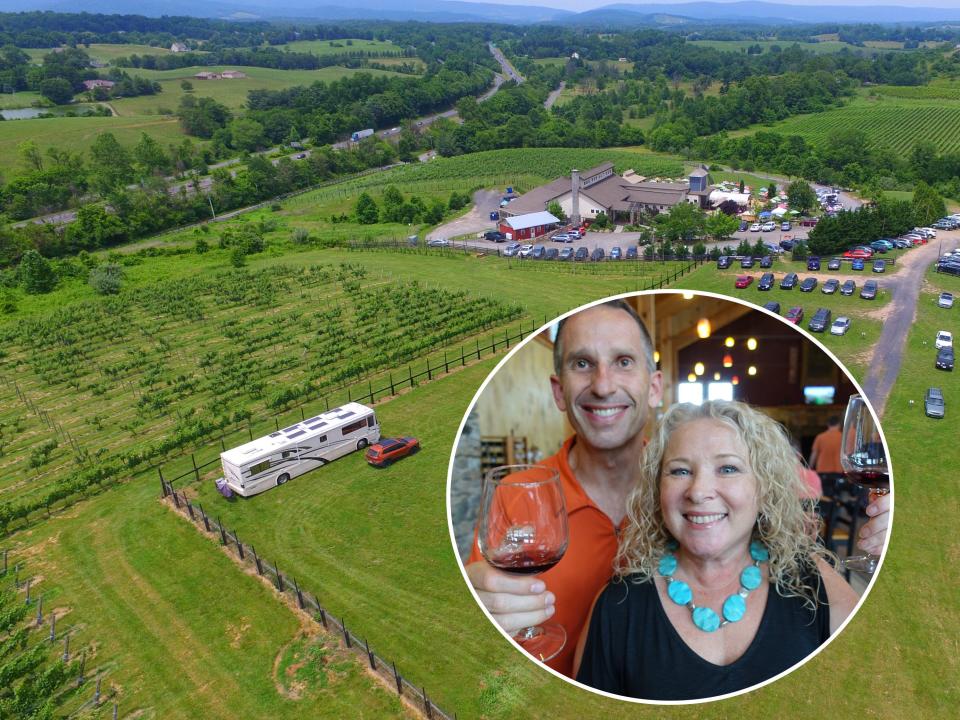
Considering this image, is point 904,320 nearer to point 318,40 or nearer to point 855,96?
point 855,96

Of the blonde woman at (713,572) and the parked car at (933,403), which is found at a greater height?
the blonde woman at (713,572)

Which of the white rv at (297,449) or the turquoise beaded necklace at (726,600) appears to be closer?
the turquoise beaded necklace at (726,600)

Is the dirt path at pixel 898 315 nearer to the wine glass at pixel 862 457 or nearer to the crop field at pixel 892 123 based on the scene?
the wine glass at pixel 862 457

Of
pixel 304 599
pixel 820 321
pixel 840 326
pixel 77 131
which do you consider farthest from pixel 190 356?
pixel 77 131

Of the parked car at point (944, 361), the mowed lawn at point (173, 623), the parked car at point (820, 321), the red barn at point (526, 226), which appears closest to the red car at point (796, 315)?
the parked car at point (820, 321)

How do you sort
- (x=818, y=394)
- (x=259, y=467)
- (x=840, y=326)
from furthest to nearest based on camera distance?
(x=840, y=326), (x=259, y=467), (x=818, y=394)

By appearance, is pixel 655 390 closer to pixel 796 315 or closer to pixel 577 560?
pixel 577 560

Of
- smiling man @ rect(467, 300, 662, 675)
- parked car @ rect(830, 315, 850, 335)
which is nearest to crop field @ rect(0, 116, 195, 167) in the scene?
parked car @ rect(830, 315, 850, 335)
